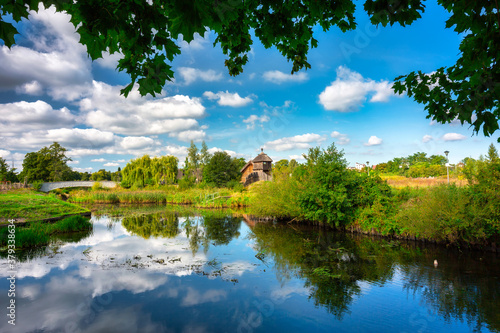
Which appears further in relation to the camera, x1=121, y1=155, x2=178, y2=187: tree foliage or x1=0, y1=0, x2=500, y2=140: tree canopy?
x1=121, y1=155, x2=178, y2=187: tree foliage

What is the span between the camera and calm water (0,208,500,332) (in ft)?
18.5

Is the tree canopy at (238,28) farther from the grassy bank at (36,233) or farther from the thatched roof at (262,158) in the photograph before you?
the thatched roof at (262,158)

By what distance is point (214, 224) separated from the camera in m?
19.0

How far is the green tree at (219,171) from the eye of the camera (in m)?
49.2

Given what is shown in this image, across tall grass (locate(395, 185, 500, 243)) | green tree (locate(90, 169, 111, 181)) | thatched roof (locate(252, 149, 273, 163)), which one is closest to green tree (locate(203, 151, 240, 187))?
thatched roof (locate(252, 149, 273, 163))

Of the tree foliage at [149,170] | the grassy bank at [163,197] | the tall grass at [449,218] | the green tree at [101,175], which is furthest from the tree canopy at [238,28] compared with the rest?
the green tree at [101,175]

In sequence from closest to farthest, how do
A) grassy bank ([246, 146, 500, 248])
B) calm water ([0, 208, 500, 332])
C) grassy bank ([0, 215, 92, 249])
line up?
calm water ([0, 208, 500, 332]) → grassy bank ([246, 146, 500, 248]) → grassy bank ([0, 215, 92, 249])

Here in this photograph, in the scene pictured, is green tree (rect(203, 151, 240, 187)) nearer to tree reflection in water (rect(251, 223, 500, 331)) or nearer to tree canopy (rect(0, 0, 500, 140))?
tree reflection in water (rect(251, 223, 500, 331))

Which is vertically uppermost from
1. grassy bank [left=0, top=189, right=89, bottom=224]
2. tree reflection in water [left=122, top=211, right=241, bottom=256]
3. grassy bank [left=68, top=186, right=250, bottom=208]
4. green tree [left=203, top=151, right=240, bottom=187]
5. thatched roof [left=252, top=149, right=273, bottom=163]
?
thatched roof [left=252, top=149, right=273, bottom=163]

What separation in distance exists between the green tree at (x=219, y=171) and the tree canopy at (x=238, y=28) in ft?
146

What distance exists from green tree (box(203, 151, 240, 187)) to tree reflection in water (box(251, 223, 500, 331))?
1427 inches

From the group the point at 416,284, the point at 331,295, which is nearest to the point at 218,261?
the point at 331,295

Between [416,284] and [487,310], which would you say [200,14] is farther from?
[416,284]

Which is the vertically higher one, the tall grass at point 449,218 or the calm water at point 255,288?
the tall grass at point 449,218
